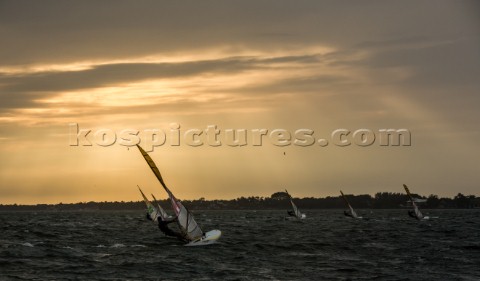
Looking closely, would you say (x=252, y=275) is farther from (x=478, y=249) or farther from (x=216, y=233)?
(x=478, y=249)

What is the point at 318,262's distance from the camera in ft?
189

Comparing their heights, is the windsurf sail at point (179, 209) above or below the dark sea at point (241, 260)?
above

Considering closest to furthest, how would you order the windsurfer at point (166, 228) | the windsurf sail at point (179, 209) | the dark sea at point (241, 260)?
1. the dark sea at point (241, 260)
2. the windsurfer at point (166, 228)
3. the windsurf sail at point (179, 209)

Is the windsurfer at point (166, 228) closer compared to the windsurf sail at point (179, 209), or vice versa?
the windsurfer at point (166, 228)

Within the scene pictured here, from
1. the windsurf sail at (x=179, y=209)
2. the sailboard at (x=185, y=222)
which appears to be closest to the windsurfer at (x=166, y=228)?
the sailboard at (x=185, y=222)

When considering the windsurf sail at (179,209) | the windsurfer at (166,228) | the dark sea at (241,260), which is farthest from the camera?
the windsurf sail at (179,209)

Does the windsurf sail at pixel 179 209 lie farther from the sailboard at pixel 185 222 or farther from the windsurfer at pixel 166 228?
the windsurfer at pixel 166 228

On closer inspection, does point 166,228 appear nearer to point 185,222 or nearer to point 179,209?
point 185,222

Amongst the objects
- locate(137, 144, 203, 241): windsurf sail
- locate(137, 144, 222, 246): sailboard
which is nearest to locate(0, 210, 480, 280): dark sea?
locate(137, 144, 222, 246): sailboard

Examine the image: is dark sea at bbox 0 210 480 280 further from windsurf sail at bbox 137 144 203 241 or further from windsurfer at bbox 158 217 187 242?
windsurf sail at bbox 137 144 203 241

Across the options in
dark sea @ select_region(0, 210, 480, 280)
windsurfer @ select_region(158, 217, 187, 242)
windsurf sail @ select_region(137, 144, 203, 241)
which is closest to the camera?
dark sea @ select_region(0, 210, 480, 280)

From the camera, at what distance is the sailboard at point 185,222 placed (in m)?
69.4

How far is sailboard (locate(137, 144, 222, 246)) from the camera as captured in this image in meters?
69.4

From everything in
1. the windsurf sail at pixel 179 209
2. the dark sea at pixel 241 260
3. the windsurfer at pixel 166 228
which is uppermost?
the windsurf sail at pixel 179 209
